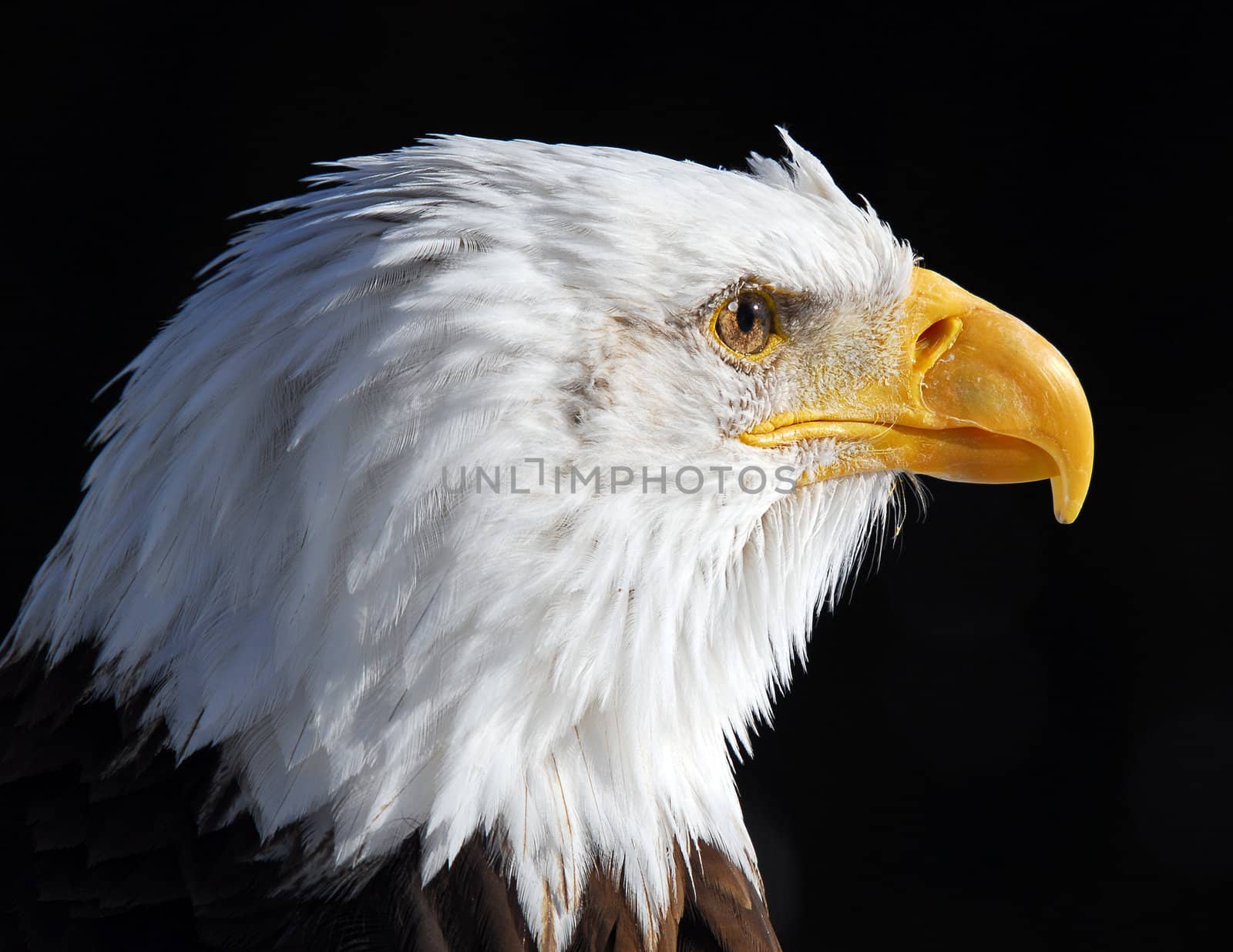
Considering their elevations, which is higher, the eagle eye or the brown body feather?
the eagle eye

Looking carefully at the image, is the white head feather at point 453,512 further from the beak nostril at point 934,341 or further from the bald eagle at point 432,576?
the beak nostril at point 934,341

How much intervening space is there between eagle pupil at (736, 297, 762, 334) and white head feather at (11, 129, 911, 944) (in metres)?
0.05

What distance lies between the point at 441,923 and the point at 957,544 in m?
2.78

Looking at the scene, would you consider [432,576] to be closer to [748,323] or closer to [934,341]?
[748,323]

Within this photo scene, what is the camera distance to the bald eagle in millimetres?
1266

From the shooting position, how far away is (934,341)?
1.67m

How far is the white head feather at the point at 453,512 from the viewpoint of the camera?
1264 millimetres

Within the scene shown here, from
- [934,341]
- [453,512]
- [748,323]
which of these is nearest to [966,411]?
[934,341]

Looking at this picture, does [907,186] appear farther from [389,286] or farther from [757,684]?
[389,286]

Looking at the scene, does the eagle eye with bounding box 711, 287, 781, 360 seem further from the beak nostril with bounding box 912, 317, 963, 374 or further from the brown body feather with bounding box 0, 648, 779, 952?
the brown body feather with bounding box 0, 648, 779, 952

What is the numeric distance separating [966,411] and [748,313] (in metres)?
0.38

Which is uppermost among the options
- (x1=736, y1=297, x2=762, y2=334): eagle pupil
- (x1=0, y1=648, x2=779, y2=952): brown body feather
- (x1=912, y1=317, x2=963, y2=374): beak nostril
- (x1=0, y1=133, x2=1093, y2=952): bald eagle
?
(x1=736, y1=297, x2=762, y2=334): eagle pupil

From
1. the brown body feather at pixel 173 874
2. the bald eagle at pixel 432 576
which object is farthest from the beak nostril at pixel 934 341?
the brown body feather at pixel 173 874

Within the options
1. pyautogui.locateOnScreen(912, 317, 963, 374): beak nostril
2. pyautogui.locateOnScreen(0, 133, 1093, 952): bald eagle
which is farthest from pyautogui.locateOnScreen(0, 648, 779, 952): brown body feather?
pyautogui.locateOnScreen(912, 317, 963, 374): beak nostril
